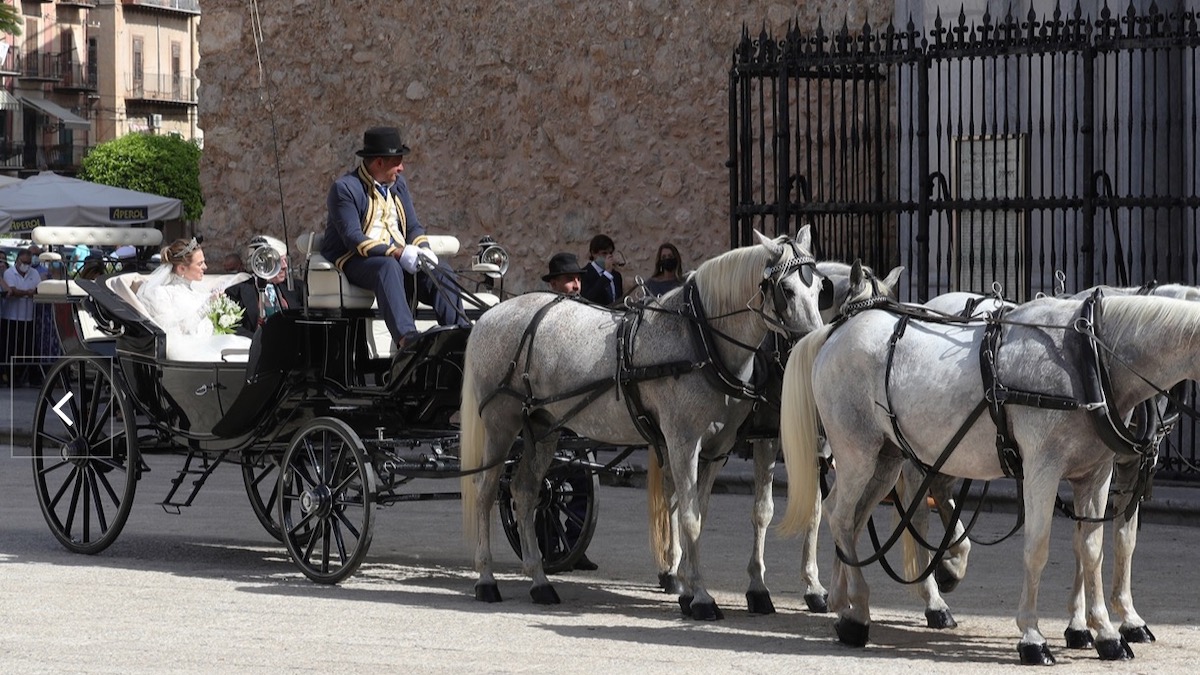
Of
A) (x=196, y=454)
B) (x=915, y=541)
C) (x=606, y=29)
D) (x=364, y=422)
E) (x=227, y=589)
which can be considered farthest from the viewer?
(x=606, y=29)

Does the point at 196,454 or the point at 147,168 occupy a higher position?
the point at 147,168

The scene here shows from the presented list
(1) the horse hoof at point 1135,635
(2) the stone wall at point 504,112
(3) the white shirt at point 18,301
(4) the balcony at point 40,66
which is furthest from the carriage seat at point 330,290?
(4) the balcony at point 40,66

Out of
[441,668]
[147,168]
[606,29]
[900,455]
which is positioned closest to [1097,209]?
[606,29]

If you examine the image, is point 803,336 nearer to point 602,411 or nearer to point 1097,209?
point 602,411

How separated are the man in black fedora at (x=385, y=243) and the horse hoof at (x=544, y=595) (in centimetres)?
150

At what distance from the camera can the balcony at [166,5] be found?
74875mm

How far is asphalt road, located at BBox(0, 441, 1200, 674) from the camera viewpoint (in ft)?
26.1

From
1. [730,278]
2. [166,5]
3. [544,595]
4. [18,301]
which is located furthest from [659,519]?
[166,5]

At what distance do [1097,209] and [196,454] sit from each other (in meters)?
6.98

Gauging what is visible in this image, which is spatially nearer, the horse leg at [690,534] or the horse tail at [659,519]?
the horse leg at [690,534]

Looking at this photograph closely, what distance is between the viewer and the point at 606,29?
722 inches

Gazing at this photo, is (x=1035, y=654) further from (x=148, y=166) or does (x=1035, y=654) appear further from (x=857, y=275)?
(x=148, y=166)

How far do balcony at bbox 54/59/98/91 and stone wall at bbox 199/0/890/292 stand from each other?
176 ft

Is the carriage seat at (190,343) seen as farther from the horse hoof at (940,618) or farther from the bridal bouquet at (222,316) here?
the horse hoof at (940,618)
